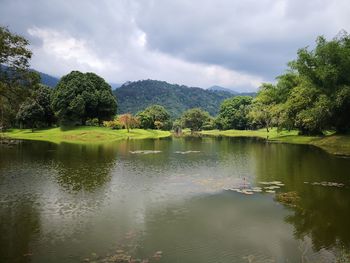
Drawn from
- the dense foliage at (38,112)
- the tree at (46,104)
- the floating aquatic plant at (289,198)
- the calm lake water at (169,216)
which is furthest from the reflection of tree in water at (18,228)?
the tree at (46,104)

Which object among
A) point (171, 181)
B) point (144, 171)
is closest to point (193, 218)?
point (171, 181)

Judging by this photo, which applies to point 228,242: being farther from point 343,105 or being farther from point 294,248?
point 343,105

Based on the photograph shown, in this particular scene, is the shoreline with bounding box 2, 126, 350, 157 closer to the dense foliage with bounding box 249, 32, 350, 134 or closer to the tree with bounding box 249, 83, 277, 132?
the dense foliage with bounding box 249, 32, 350, 134

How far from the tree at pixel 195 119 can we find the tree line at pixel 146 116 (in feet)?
91.0

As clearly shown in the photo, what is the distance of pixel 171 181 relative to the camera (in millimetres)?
32344

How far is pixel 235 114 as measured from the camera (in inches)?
6353

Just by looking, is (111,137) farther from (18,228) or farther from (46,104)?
(18,228)

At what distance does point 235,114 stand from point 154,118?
37.6 metres

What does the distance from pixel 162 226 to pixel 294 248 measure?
22.8 feet

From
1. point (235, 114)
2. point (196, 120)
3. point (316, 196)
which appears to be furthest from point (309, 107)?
point (196, 120)

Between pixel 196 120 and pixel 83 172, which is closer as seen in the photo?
pixel 83 172

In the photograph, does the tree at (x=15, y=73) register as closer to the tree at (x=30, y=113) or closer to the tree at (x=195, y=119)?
the tree at (x=30, y=113)

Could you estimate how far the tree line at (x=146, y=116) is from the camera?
103 feet

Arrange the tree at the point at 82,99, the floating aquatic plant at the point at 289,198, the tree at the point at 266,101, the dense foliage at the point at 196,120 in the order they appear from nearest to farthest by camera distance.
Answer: the floating aquatic plant at the point at 289,198
the tree at the point at 266,101
the tree at the point at 82,99
the dense foliage at the point at 196,120
